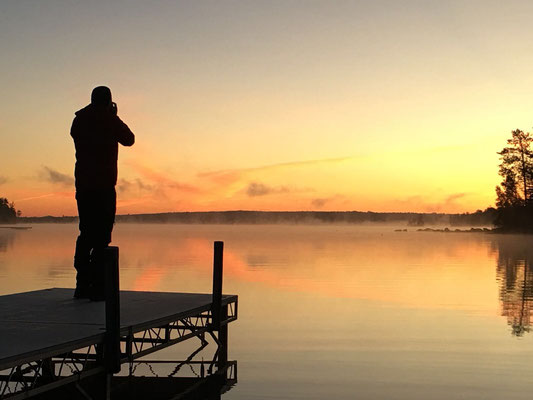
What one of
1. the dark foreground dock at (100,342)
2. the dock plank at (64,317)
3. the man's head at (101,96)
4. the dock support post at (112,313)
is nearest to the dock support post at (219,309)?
the dark foreground dock at (100,342)

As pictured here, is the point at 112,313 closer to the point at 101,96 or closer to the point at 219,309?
the point at 101,96

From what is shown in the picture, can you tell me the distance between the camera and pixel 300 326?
2238 centimetres

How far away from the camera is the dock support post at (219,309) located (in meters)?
14.8

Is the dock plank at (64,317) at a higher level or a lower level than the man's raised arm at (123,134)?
lower

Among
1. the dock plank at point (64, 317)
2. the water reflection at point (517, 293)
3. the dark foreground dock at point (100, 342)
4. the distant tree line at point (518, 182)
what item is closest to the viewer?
the dock plank at point (64, 317)

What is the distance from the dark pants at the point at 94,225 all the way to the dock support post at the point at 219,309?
3.09 meters

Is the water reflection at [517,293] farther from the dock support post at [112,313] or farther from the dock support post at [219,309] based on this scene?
the dock support post at [112,313]

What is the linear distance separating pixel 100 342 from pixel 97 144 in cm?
373

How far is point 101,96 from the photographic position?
12156 mm

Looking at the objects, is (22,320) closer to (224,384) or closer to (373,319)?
(224,384)

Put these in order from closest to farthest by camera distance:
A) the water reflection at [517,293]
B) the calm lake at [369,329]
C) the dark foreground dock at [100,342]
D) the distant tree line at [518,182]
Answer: the dark foreground dock at [100,342] → the calm lake at [369,329] → the water reflection at [517,293] → the distant tree line at [518,182]

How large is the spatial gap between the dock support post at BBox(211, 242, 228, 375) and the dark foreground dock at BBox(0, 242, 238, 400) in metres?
0.02

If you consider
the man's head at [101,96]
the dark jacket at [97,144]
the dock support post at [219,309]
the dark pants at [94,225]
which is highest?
the man's head at [101,96]

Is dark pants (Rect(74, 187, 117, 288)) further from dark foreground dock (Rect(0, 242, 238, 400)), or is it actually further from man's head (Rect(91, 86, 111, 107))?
man's head (Rect(91, 86, 111, 107))
